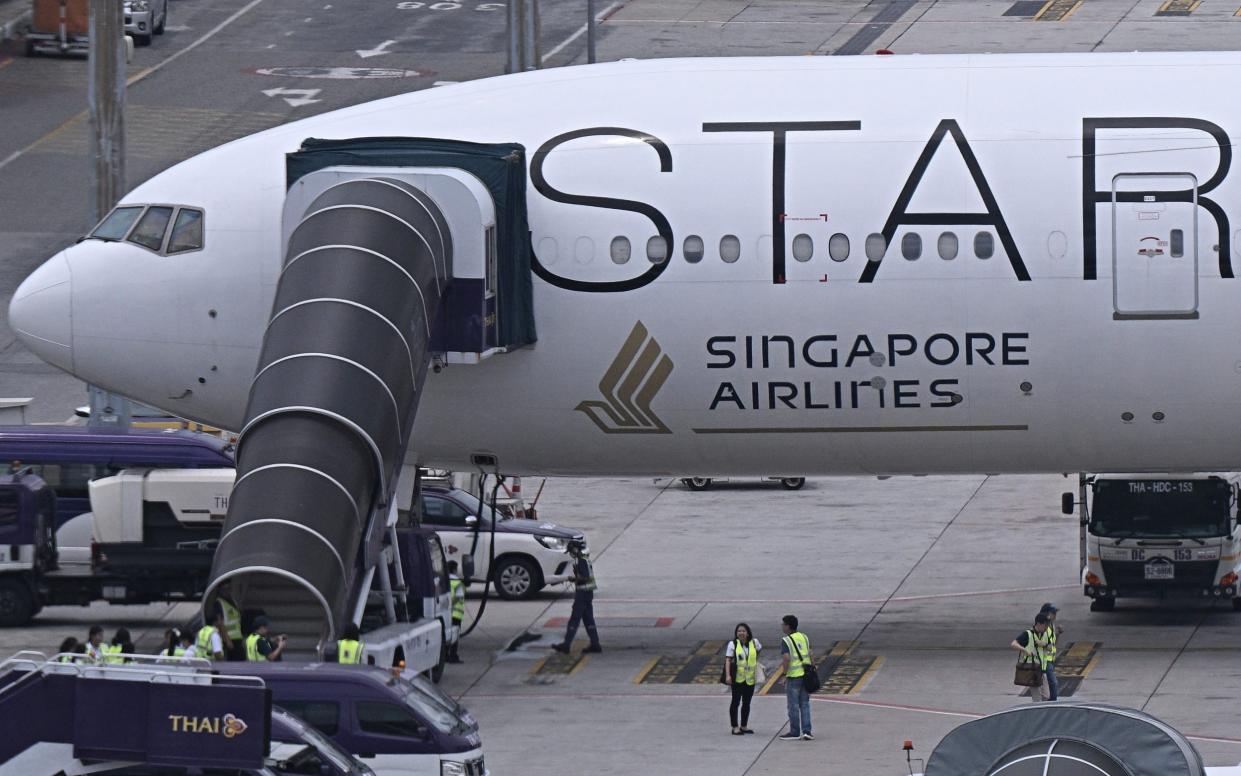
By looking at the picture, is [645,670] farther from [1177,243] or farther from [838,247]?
[1177,243]

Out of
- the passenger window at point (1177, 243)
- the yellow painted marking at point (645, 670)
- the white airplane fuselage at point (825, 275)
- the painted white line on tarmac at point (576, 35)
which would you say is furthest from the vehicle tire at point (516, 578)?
the painted white line on tarmac at point (576, 35)

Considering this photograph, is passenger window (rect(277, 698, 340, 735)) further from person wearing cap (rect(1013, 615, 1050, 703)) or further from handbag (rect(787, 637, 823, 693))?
person wearing cap (rect(1013, 615, 1050, 703))

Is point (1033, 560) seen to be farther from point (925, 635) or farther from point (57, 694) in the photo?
point (57, 694)

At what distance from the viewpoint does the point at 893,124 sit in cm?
3238

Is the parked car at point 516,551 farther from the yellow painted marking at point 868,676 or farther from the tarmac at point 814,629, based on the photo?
the yellow painted marking at point 868,676

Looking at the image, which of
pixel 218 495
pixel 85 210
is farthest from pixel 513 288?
pixel 85 210

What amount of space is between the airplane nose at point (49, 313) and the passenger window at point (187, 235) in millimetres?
1677

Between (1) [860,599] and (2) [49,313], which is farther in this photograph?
(1) [860,599]

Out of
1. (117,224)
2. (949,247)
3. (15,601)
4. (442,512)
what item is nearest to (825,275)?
(949,247)

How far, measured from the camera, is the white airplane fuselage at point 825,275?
31766 millimetres

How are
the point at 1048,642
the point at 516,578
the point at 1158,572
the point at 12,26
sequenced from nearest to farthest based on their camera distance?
1. the point at 1048,642
2. the point at 1158,572
3. the point at 516,578
4. the point at 12,26

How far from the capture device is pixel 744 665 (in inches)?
1153

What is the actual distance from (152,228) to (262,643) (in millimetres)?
8285

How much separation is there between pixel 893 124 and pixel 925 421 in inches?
170
